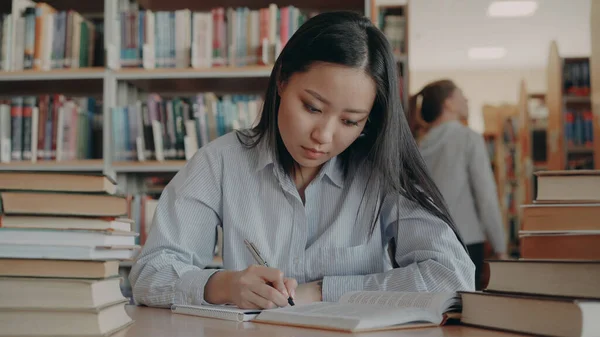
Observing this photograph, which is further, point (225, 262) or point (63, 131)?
point (63, 131)

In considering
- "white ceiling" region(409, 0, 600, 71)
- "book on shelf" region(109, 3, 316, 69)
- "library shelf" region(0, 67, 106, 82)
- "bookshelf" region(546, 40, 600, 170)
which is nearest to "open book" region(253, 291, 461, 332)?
"book on shelf" region(109, 3, 316, 69)

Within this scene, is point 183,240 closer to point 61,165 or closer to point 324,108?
point 324,108

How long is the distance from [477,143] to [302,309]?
246 centimetres

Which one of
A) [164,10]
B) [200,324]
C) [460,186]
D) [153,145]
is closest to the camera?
[200,324]

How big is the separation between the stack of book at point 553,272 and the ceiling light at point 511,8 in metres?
6.03

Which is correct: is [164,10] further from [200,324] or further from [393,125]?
[200,324]

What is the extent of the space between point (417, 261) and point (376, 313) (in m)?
0.45

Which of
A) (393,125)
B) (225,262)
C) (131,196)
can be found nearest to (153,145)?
(131,196)

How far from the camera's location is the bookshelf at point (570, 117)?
5160 mm

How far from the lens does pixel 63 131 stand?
8.86ft

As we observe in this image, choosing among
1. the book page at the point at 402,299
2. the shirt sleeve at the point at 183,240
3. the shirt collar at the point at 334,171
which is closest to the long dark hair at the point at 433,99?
the shirt collar at the point at 334,171

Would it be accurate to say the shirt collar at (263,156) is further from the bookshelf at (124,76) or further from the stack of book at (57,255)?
the bookshelf at (124,76)

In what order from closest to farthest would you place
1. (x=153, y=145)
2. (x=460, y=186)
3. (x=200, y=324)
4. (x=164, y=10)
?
(x=200, y=324) → (x=153, y=145) → (x=164, y=10) → (x=460, y=186)

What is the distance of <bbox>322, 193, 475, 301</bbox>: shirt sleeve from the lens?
117 centimetres
